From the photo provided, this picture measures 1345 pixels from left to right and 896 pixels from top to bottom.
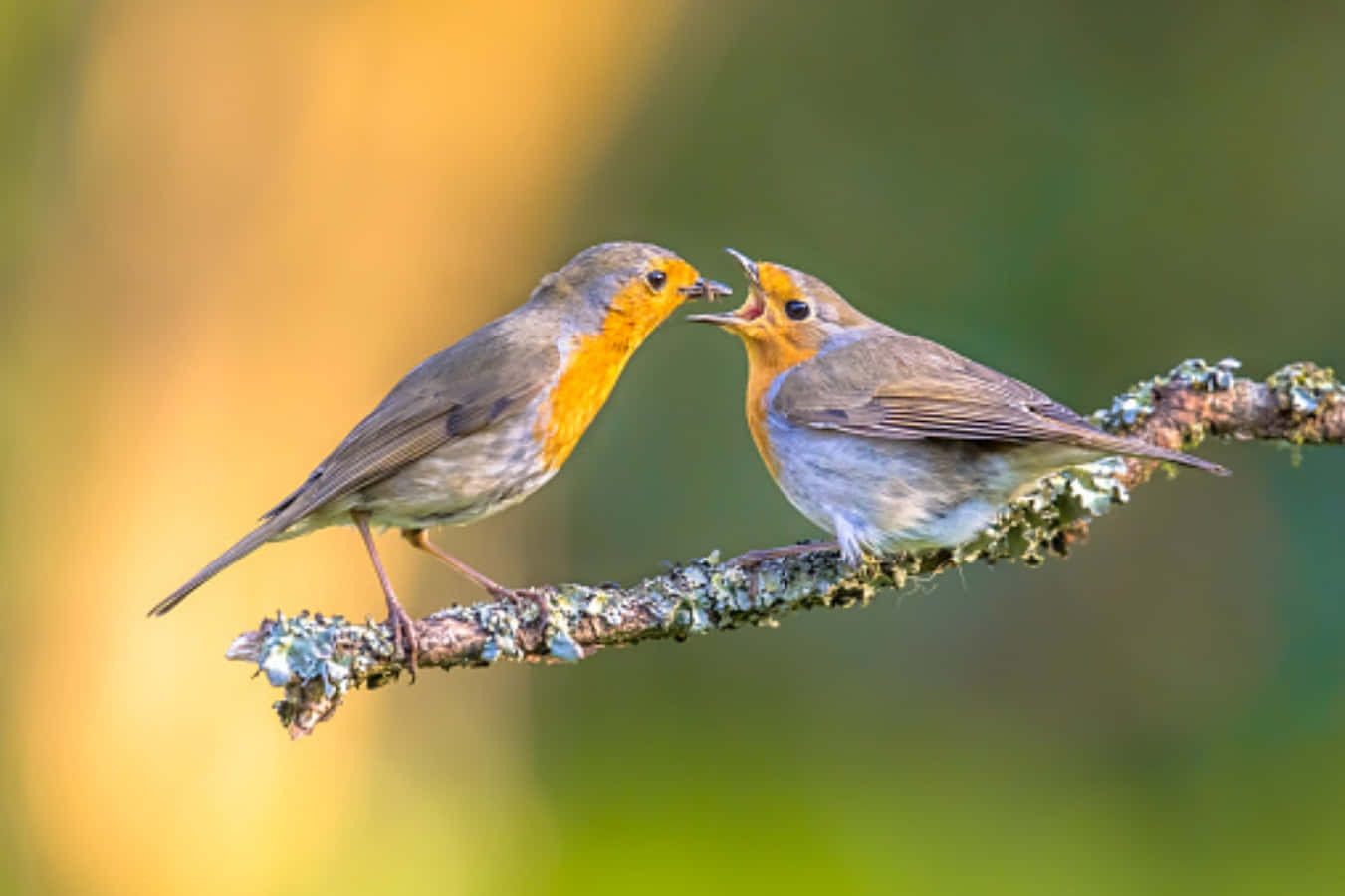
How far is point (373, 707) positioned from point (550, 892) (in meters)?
1.22

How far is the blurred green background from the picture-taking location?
4887mm

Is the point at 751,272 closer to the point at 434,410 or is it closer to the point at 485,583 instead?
the point at 434,410

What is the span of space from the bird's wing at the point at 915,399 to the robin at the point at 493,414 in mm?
551

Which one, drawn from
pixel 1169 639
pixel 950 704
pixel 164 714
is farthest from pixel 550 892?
pixel 1169 639

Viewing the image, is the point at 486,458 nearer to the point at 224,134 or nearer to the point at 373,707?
the point at 373,707

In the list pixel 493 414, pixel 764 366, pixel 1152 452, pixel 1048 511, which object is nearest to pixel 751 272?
pixel 764 366

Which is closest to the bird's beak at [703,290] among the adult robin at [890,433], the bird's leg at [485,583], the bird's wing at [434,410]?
the adult robin at [890,433]

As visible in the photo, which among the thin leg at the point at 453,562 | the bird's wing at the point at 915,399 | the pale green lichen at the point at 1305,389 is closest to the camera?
the bird's wing at the point at 915,399

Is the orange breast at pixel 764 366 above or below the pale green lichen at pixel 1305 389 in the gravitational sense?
above

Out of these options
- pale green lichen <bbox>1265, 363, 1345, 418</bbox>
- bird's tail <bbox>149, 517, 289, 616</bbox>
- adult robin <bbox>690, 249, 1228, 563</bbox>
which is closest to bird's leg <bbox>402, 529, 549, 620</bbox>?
bird's tail <bbox>149, 517, 289, 616</bbox>

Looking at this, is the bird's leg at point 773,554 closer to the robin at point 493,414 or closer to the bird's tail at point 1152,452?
the robin at point 493,414

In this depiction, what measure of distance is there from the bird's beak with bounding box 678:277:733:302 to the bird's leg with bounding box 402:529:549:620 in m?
1.16

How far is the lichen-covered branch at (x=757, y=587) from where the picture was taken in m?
2.96

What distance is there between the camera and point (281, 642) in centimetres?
289
